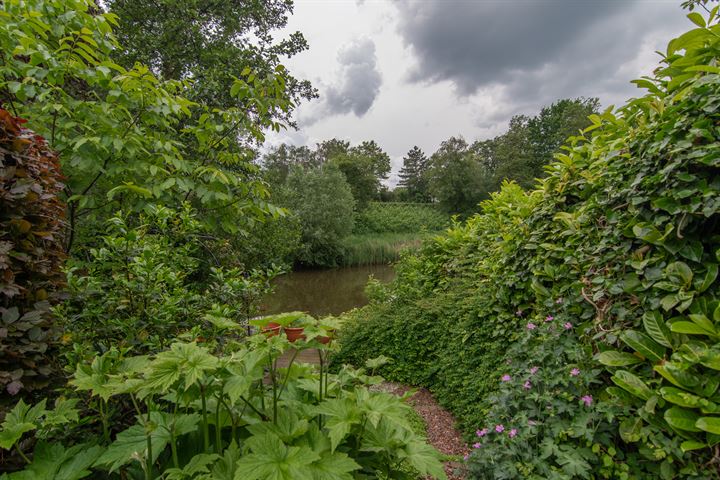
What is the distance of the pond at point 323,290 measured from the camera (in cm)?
935

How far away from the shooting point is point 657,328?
1.35 m

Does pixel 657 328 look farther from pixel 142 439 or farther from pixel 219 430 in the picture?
pixel 142 439

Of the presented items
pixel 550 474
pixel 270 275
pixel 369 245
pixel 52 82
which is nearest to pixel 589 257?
pixel 550 474

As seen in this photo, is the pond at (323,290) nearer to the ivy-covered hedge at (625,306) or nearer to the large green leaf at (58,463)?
the ivy-covered hedge at (625,306)

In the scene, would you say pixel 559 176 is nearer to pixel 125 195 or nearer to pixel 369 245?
pixel 125 195

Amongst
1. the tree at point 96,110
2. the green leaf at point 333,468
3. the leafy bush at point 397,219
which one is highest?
the leafy bush at point 397,219

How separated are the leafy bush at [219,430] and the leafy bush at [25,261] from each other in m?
0.19

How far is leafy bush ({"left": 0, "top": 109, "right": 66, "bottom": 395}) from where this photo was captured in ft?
3.60

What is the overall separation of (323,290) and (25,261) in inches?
419

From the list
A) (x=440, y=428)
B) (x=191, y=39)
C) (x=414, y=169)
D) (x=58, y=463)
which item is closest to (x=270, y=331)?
(x=58, y=463)

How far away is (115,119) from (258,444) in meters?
1.93

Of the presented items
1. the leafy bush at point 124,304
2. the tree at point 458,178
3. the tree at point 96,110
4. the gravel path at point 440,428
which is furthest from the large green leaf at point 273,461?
the tree at point 458,178

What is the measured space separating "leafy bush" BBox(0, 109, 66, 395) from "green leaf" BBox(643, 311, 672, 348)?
230cm

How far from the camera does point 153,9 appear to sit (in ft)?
20.9
